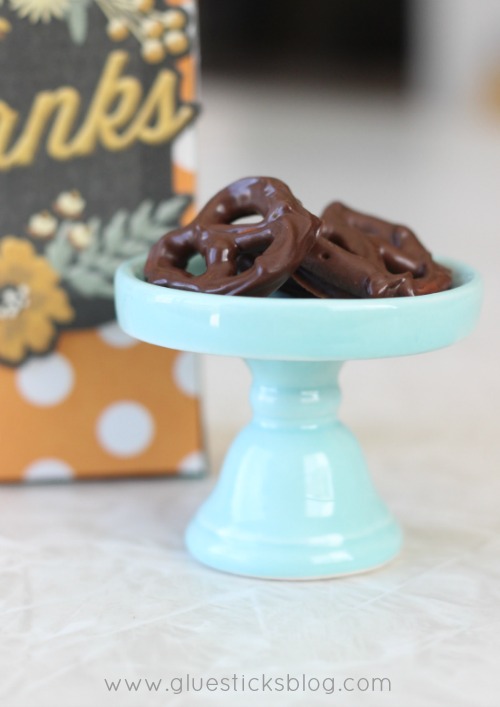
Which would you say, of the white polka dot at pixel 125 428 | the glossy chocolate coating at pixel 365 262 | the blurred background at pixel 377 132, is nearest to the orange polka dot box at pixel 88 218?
the white polka dot at pixel 125 428

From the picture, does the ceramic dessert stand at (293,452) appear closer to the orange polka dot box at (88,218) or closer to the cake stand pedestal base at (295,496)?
the cake stand pedestal base at (295,496)

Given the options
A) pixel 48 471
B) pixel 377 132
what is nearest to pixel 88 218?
pixel 48 471

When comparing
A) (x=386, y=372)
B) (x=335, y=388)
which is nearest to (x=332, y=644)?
(x=335, y=388)

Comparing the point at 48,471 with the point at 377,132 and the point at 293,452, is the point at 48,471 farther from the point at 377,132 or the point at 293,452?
the point at 377,132

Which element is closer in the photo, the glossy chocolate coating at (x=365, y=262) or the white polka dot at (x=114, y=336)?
the glossy chocolate coating at (x=365, y=262)

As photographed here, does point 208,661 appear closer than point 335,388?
Yes

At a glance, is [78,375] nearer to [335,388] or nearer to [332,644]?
[335,388]
